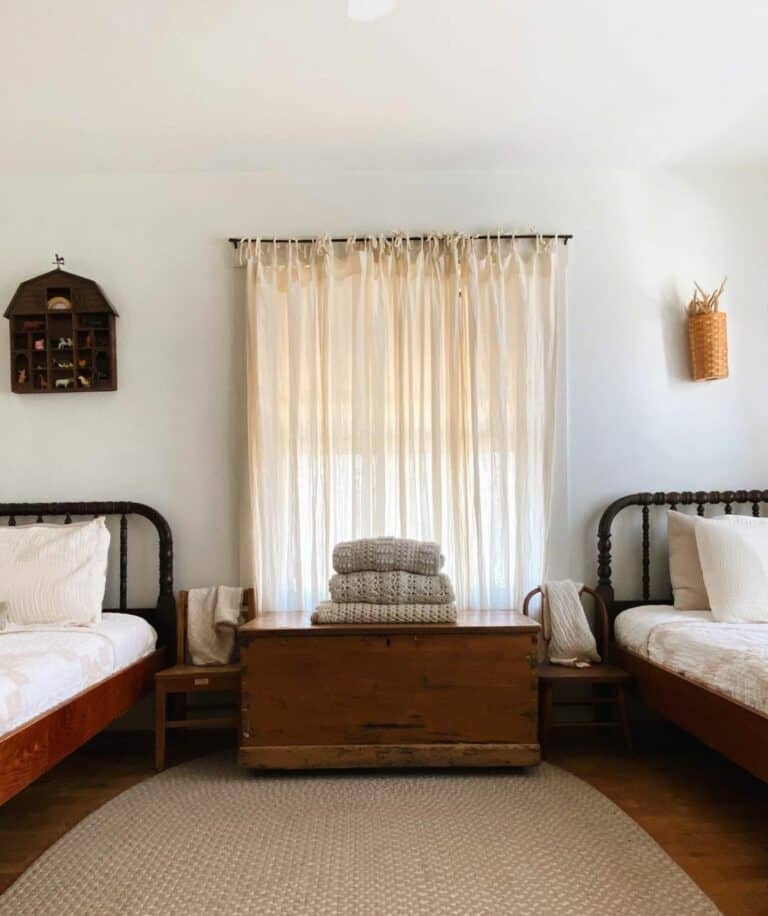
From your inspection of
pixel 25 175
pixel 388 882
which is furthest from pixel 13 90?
pixel 388 882

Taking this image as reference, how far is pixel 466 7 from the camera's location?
83.9 inches

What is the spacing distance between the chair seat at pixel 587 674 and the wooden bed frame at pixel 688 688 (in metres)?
0.07

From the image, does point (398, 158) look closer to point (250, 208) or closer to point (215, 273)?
point (250, 208)

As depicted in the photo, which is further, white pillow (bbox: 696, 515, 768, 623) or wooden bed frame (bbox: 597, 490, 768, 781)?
white pillow (bbox: 696, 515, 768, 623)

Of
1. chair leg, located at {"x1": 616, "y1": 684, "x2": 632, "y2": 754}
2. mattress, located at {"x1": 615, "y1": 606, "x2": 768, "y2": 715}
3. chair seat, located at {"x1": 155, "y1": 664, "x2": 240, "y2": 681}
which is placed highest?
mattress, located at {"x1": 615, "y1": 606, "x2": 768, "y2": 715}

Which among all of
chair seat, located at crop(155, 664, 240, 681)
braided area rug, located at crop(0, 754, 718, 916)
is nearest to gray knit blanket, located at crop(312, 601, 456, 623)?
chair seat, located at crop(155, 664, 240, 681)

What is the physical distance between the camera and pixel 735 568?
2689 mm

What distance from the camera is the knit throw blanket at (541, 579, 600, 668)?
2896 millimetres

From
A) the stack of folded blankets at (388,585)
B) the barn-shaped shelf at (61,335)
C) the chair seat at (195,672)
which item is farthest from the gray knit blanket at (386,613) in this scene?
the barn-shaped shelf at (61,335)

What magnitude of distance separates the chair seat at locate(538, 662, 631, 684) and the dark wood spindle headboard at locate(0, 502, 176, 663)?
1530mm

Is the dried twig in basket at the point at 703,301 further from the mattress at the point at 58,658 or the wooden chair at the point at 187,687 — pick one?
the mattress at the point at 58,658

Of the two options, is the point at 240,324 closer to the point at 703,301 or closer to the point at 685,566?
the point at 703,301

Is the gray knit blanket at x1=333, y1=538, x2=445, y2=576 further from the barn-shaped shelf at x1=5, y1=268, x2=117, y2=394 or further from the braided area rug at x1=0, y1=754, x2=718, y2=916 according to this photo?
the barn-shaped shelf at x1=5, y1=268, x2=117, y2=394

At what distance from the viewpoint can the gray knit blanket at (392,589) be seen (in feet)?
8.61
